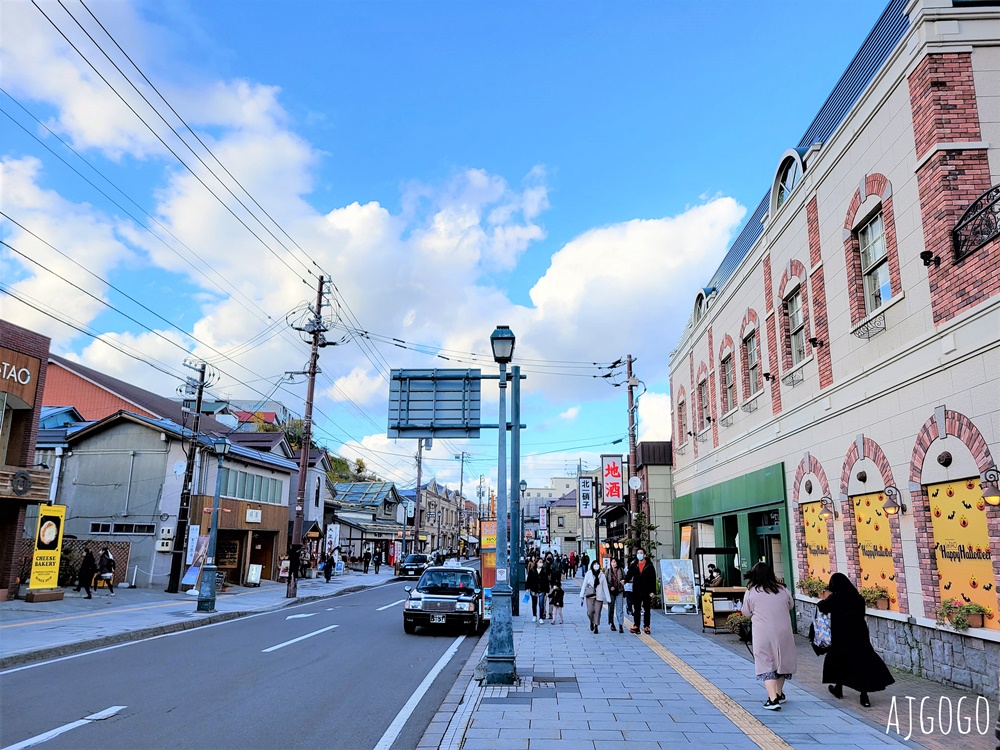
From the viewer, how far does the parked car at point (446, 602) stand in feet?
55.0

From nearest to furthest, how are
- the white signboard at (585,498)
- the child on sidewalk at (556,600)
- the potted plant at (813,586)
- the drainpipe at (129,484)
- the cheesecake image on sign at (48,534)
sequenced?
the potted plant at (813,586) → the child on sidewalk at (556,600) → the cheesecake image on sign at (48,534) → the drainpipe at (129,484) → the white signboard at (585,498)

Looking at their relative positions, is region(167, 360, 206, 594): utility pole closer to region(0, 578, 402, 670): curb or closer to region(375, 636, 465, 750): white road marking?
region(0, 578, 402, 670): curb

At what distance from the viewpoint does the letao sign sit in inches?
848

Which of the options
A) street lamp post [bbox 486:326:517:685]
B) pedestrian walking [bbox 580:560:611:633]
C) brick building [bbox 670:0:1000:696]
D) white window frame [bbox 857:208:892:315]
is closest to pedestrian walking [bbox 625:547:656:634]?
pedestrian walking [bbox 580:560:611:633]

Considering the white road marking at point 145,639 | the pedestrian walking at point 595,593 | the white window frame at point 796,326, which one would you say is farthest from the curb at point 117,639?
the white window frame at point 796,326

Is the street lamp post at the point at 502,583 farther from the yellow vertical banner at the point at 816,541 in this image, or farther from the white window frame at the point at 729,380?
the white window frame at the point at 729,380

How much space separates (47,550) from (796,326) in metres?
22.9

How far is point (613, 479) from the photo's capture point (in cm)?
3281

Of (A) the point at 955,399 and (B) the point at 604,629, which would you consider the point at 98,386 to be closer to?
(B) the point at 604,629

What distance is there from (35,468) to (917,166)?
25.5 metres

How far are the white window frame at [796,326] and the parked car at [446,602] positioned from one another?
959cm

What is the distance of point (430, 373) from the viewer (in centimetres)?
1321

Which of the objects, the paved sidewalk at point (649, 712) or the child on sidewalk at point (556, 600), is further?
the child on sidewalk at point (556, 600)

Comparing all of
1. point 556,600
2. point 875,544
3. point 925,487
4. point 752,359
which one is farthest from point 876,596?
point 556,600
